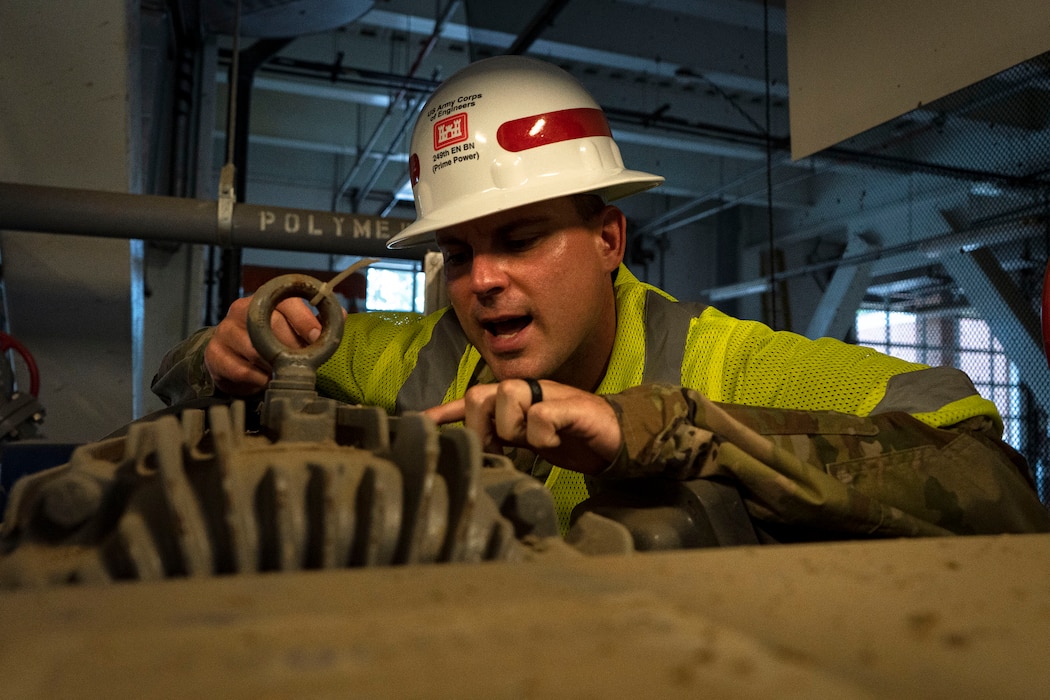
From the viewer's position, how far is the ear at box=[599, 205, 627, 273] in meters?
Answer: 1.69

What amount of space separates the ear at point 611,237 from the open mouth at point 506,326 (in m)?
0.25

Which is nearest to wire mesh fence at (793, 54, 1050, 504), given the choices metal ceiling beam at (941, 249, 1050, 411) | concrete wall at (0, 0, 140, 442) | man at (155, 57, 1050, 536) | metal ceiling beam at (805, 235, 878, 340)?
metal ceiling beam at (941, 249, 1050, 411)

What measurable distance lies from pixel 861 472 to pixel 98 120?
2.32 meters

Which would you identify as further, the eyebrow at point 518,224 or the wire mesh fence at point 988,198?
the wire mesh fence at point 988,198

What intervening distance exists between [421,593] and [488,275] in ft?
3.58

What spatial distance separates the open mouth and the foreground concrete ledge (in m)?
1.04

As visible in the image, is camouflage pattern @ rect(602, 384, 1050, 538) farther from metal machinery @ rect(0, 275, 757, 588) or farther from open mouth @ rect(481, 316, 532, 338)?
open mouth @ rect(481, 316, 532, 338)

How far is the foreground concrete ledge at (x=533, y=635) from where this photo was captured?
14.2 inches

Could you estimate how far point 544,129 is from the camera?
5.15 feet

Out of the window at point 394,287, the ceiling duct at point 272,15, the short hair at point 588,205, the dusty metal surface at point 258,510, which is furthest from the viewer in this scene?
the window at point 394,287

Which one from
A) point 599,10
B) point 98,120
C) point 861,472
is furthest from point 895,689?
point 599,10

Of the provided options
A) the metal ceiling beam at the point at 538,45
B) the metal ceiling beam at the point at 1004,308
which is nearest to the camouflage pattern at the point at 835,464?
the metal ceiling beam at the point at 538,45

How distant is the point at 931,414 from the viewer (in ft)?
3.81

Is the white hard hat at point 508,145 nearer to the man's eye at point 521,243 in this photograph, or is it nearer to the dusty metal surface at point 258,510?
the man's eye at point 521,243
